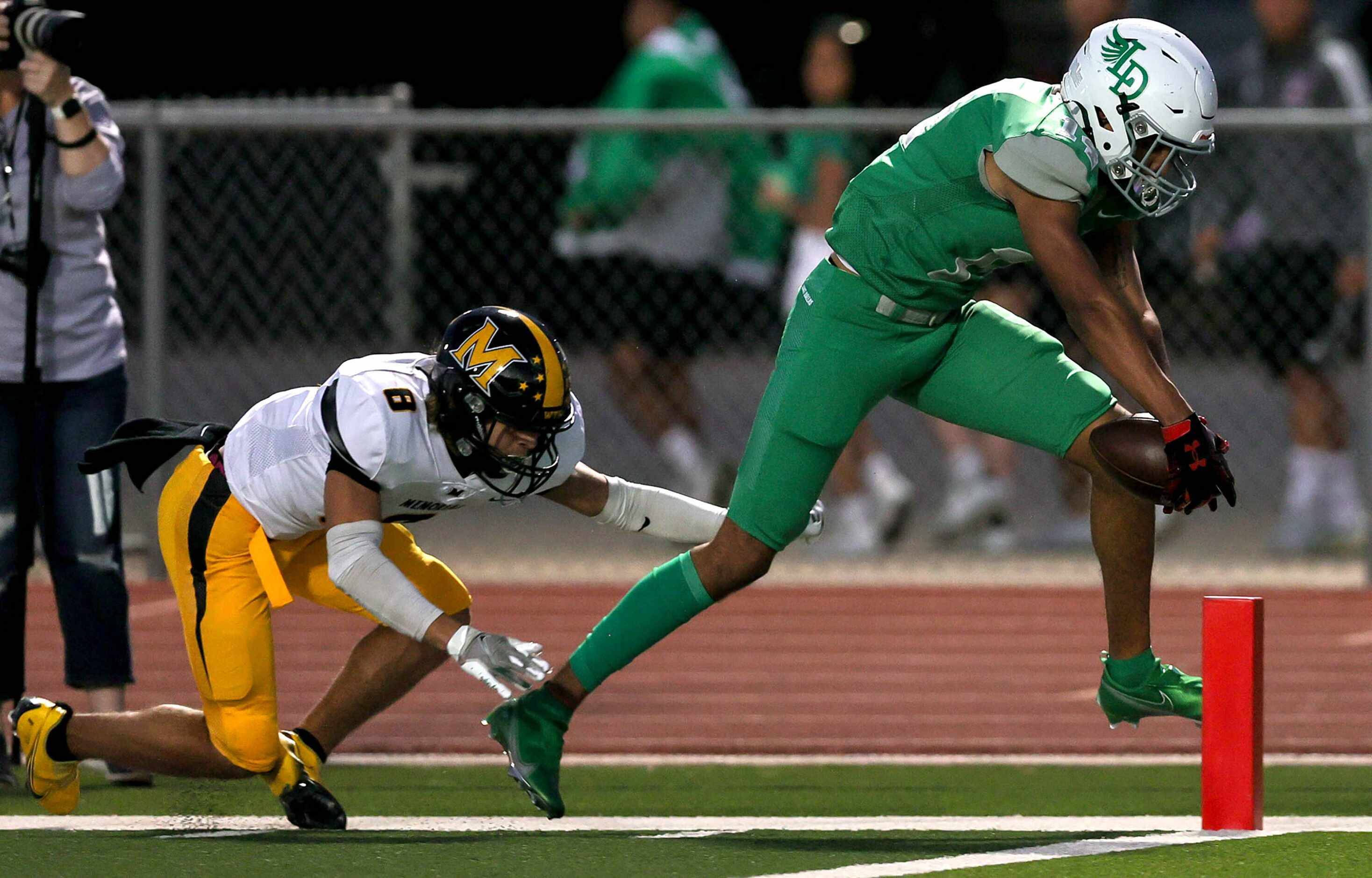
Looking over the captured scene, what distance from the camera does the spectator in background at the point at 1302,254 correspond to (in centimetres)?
938

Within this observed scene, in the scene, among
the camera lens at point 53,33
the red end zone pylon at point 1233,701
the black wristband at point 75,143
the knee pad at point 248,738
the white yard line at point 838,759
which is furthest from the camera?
the white yard line at point 838,759

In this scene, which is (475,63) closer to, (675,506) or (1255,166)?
(1255,166)

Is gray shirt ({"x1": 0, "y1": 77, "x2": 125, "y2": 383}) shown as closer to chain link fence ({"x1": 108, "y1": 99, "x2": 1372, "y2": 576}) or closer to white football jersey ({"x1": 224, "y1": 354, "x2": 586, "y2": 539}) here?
white football jersey ({"x1": 224, "y1": 354, "x2": 586, "y2": 539})

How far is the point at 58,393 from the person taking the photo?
605 cm

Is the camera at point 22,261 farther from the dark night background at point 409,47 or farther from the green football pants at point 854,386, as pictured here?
the dark night background at point 409,47

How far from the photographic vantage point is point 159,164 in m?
9.12

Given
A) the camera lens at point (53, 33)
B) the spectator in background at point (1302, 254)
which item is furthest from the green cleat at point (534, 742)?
the spectator in background at point (1302, 254)

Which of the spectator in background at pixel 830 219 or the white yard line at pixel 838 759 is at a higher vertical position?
the spectator in background at pixel 830 219

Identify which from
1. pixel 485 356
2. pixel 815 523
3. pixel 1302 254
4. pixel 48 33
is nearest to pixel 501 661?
pixel 485 356

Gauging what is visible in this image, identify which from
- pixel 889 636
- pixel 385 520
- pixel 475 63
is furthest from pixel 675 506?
pixel 475 63

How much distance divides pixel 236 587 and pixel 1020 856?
6.02ft

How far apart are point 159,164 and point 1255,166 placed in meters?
4.49

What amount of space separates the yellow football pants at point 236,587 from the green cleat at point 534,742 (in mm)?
277

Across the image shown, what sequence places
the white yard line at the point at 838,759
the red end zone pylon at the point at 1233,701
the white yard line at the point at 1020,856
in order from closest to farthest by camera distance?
the white yard line at the point at 1020,856, the red end zone pylon at the point at 1233,701, the white yard line at the point at 838,759
